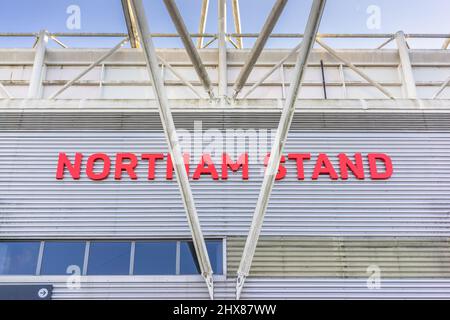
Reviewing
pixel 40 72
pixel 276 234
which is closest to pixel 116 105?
pixel 40 72

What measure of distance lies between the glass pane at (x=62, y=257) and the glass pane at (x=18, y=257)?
→ 0.26 m

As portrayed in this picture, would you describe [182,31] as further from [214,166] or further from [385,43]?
[385,43]

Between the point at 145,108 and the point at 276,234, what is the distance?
4.83 m

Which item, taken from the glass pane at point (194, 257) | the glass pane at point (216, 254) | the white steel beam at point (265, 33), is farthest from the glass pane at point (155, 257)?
the white steel beam at point (265, 33)

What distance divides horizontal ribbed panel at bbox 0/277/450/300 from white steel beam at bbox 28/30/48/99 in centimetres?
558

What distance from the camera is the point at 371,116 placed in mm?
12555

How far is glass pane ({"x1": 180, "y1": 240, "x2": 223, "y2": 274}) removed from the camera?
1079 cm

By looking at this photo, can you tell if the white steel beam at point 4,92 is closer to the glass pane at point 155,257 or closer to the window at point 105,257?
the window at point 105,257

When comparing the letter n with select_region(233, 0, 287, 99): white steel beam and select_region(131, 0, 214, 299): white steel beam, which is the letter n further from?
select_region(233, 0, 287, 99): white steel beam

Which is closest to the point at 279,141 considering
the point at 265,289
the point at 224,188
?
the point at 224,188

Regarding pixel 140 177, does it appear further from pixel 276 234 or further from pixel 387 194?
pixel 387 194
